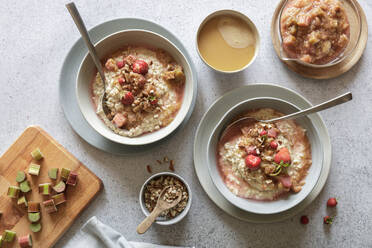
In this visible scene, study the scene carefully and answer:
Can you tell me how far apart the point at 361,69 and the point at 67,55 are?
261cm

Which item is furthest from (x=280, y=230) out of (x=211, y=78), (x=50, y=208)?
(x=50, y=208)

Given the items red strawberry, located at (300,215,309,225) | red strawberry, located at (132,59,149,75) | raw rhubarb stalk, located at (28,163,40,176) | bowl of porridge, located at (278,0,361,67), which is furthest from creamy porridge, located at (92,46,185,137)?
red strawberry, located at (300,215,309,225)

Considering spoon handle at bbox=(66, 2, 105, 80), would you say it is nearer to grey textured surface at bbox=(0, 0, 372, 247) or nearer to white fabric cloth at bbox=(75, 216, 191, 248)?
grey textured surface at bbox=(0, 0, 372, 247)

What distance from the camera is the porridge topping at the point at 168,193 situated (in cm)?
277

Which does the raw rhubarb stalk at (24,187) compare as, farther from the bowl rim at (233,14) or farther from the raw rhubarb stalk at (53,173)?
the bowl rim at (233,14)

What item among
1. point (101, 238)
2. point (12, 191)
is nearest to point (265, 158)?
point (101, 238)

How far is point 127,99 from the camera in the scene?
106 inches

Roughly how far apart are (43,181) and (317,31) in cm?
267

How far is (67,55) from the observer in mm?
2834

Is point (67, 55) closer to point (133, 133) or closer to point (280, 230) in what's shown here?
point (133, 133)

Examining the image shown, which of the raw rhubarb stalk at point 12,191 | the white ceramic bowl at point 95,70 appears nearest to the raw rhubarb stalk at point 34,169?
the raw rhubarb stalk at point 12,191

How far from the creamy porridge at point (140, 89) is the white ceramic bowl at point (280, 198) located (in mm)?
439

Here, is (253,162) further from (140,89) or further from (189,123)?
(140,89)

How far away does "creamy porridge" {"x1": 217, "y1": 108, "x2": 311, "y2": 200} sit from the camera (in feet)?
8.60
